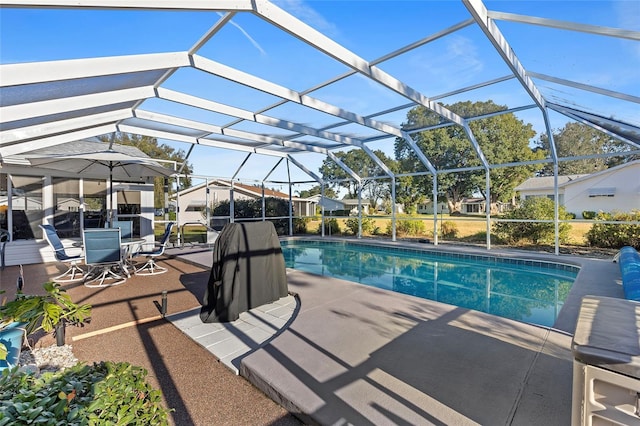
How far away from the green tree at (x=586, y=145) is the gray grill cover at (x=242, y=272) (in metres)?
8.22

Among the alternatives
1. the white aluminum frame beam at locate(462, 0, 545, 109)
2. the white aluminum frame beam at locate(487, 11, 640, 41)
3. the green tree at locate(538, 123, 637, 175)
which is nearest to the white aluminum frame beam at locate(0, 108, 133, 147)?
the white aluminum frame beam at locate(462, 0, 545, 109)

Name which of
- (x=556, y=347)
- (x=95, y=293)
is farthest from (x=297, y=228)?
(x=556, y=347)

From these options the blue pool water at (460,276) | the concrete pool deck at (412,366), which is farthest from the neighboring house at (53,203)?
the concrete pool deck at (412,366)

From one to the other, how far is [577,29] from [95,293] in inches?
311

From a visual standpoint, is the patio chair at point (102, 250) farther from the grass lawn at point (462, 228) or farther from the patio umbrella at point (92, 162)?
the grass lawn at point (462, 228)

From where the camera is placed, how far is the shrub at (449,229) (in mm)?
12781

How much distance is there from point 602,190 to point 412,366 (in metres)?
9.53

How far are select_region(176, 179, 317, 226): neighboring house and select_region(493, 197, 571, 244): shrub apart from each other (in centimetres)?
963

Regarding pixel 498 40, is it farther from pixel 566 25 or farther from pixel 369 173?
pixel 369 173

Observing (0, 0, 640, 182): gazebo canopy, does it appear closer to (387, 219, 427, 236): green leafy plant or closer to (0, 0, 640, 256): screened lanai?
(0, 0, 640, 256): screened lanai

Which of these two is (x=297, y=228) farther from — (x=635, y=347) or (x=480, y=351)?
(x=635, y=347)

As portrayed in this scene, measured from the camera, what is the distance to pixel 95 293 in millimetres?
5070

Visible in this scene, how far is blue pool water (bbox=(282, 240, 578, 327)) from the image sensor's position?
5.67 metres

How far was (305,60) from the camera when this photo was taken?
4.85 meters
